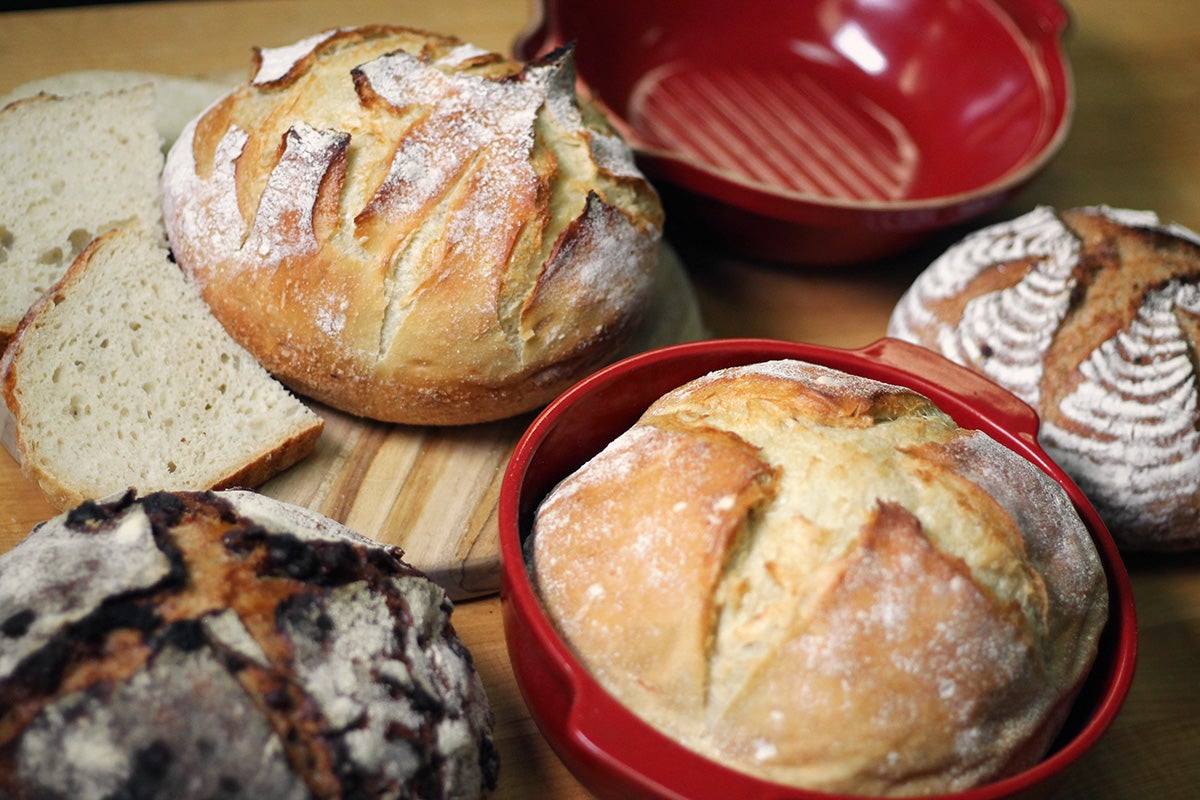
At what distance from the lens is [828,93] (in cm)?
222

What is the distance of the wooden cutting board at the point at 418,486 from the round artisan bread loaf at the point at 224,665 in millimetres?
231

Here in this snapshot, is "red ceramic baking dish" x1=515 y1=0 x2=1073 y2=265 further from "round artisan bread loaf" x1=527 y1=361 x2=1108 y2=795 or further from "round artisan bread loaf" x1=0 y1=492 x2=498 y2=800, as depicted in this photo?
"round artisan bread loaf" x1=0 y1=492 x2=498 y2=800

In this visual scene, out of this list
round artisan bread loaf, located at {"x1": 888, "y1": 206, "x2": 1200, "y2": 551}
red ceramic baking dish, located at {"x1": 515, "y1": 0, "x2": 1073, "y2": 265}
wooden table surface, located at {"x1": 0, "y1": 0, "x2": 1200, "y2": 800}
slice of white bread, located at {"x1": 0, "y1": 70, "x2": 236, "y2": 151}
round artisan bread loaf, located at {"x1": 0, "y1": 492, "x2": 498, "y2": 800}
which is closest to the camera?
round artisan bread loaf, located at {"x1": 0, "y1": 492, "x2": 498, "y2": 800}

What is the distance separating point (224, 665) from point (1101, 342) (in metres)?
1.29

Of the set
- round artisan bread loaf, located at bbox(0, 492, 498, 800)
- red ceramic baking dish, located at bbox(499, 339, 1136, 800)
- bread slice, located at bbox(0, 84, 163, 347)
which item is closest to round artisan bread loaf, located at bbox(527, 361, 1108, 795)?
red ceramic baking dish, located at bbox(499, 339, 1136, 800)

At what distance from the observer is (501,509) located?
3.69 ft

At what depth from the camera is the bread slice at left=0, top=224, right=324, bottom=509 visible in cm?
136

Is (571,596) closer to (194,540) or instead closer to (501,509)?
(501,509)

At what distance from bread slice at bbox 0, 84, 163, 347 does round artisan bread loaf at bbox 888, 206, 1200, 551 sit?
4.23ft

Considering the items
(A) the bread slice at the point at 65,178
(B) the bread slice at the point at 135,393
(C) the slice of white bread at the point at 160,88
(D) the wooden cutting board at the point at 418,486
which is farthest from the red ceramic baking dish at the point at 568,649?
(C) the slice of white bread at the point at 160,88

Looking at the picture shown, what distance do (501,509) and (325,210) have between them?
1.79 feet

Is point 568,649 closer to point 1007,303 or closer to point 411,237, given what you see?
point 411,237

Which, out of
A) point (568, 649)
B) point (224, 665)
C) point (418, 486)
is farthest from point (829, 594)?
point (418, 486)

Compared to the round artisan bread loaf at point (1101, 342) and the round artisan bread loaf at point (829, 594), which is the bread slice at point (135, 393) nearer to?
the round artisan bread loaf at point (829, 594)
